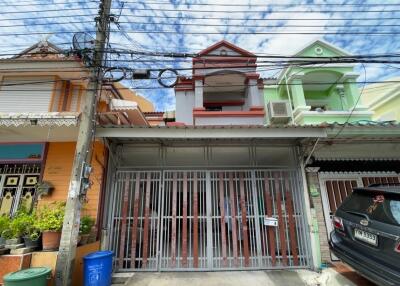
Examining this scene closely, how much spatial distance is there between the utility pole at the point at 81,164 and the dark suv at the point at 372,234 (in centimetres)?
462

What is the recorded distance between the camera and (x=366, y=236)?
3.19 meters

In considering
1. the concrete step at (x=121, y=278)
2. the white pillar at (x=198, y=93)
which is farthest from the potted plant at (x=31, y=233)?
the white pillar at (x=198, y=93)

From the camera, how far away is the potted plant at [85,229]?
4609mm

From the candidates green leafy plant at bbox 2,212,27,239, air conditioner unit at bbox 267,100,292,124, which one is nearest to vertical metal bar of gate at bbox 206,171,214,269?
air conditioner unit at bbox 267,100,292,124

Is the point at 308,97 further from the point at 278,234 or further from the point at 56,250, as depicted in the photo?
the point at 56,250

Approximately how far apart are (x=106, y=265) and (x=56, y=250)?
0.98m

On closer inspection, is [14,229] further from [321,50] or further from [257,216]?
[321,50]

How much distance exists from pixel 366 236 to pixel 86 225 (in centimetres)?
515

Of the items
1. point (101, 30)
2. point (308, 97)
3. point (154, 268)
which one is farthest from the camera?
point (308, 97)

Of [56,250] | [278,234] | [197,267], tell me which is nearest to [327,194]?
[278,234]

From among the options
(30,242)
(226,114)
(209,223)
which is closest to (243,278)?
(209,223)

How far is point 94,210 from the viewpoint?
5289mm

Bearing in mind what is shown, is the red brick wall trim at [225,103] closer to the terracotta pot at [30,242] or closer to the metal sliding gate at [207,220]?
the metal sliding gate at [207,220]

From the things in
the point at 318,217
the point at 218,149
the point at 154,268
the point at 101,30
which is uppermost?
the point at 101,30
